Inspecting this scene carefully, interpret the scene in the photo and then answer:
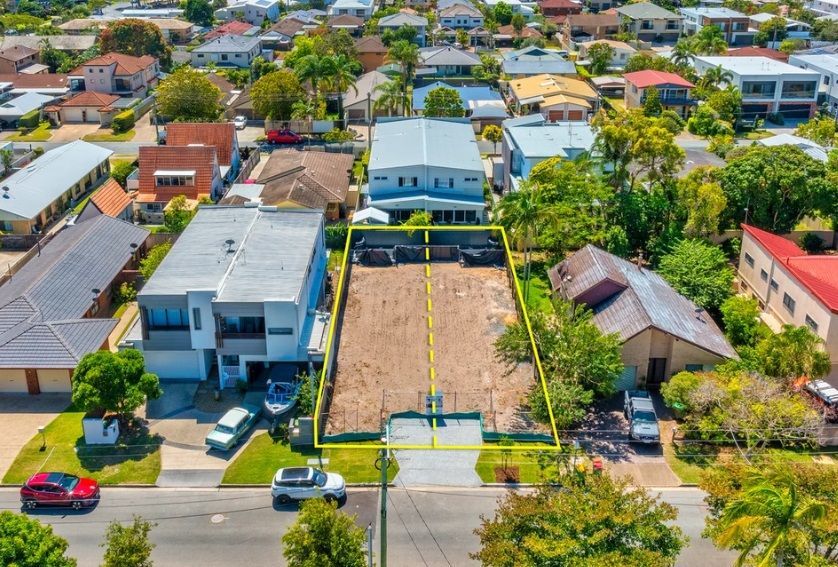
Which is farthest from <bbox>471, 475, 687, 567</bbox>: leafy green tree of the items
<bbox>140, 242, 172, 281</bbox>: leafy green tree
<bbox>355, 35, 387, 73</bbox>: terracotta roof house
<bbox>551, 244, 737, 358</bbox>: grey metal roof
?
<bbox>355, 35, 387, 73</bbox>: terracotta roof house

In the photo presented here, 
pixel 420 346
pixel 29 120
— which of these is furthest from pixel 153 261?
pixel 29 120

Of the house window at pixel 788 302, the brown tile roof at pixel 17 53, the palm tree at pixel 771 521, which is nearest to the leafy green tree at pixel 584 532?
the palm tree at pixel 771 521

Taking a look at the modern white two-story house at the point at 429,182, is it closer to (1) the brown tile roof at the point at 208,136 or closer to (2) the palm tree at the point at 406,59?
(1) the brown tile roof at the point at 208,136

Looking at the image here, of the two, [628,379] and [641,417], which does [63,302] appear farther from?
[641,417]

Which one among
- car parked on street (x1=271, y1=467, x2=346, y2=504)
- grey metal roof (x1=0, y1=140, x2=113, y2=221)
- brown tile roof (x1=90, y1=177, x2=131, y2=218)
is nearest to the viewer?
car parked on street (x1=271, y1=467, x2=346, y2=504)

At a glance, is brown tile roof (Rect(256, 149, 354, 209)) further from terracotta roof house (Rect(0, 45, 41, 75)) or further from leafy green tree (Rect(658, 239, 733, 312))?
terracotta roof house (Rect(0, 45, 41, 75))

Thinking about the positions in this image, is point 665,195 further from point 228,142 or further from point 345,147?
point 228,142

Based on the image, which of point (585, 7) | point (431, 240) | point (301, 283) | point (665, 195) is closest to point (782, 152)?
point (665, 195)
